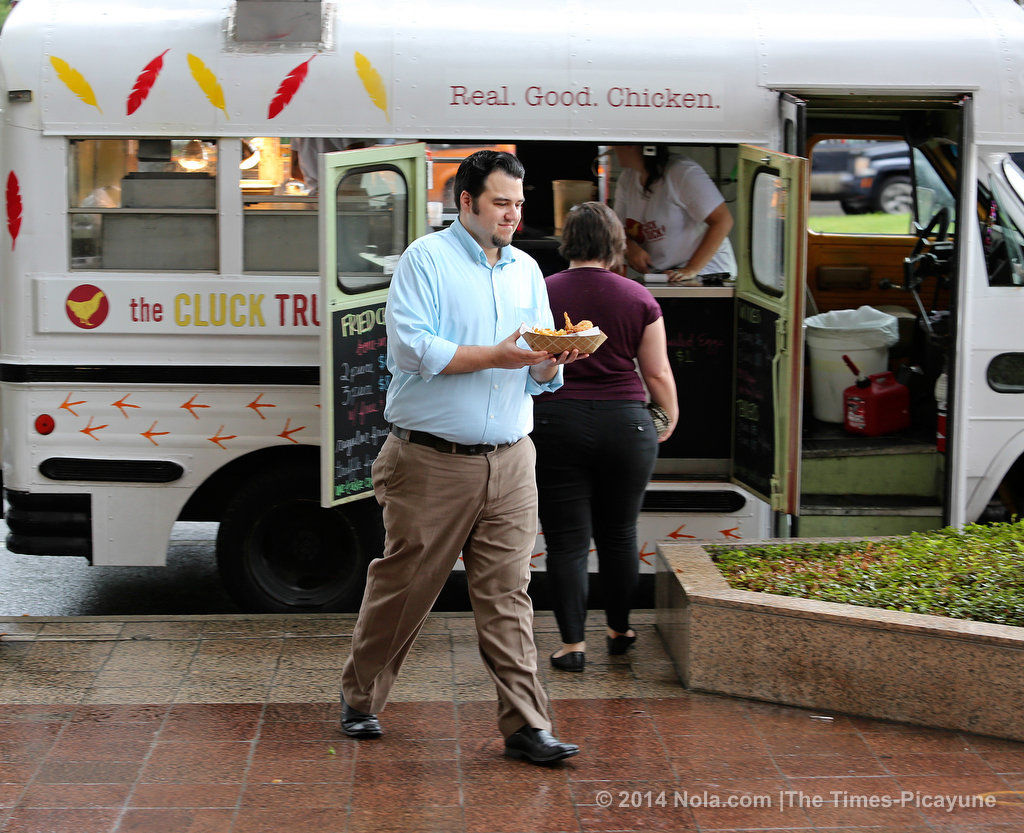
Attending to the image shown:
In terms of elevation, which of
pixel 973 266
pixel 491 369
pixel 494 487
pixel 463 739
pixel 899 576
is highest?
pixel 973 266

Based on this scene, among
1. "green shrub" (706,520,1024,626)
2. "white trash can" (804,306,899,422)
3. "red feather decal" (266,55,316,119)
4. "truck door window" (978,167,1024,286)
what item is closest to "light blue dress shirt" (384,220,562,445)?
"green shrub" (706,520,1024,626)

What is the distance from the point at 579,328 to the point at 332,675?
6.06 feet

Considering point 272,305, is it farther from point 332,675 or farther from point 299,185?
point 332,675

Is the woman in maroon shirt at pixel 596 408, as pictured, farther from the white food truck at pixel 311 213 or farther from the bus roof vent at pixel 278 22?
the bus roof vent at pixel 278 22

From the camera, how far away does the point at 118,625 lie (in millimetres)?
5414

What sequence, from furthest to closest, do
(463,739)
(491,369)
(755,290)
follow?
(755,290) < (463,739) < (491,369)

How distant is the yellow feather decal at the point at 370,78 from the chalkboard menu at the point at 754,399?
1915 millimetres

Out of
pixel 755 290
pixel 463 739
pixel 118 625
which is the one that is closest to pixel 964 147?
pixel 755 290

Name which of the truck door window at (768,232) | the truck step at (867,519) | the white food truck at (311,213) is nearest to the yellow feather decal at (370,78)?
the white food truck at (311,213)

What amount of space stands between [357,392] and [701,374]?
178 cm

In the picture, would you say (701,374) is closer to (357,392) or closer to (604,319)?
(604,319)

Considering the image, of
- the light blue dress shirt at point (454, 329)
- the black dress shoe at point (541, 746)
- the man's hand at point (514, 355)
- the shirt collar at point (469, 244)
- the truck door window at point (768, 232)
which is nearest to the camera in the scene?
the man's hand at point (514, 355)

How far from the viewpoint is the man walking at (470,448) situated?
12.9ft

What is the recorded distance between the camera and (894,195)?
862 inches
